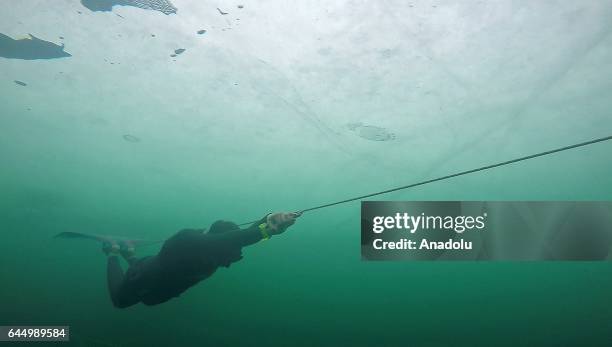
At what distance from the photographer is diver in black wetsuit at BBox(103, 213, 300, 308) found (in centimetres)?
511

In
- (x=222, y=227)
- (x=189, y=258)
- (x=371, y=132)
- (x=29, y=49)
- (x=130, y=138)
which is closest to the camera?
(x=189, y=258)

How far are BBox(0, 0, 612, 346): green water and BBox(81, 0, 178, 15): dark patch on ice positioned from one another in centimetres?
28

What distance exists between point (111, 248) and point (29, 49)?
7.64 meters

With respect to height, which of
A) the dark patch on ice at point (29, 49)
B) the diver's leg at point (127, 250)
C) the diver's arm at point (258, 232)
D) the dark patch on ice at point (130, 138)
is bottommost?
the diver's leg at point (127, 250)

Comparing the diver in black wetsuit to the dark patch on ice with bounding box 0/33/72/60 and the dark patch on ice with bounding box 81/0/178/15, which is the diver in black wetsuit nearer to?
the dark patch on ice with bounding box 81/0/178/15

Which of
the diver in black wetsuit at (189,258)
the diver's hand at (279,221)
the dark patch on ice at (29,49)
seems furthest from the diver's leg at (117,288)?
the dark patch on ice at (29,49)

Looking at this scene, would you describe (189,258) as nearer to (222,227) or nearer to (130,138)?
(222,227)

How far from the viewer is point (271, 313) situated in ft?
123

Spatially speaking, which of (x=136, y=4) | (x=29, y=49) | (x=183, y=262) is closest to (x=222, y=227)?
(x=183, y=262)

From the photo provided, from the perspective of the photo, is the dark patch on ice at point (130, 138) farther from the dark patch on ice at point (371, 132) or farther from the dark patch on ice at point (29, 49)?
the dark patch on ice at point (371, 132)

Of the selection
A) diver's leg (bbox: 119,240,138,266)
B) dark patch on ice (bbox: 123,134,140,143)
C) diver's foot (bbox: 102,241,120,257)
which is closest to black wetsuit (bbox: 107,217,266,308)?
diver's leg (bbox: 119,240,138,266)

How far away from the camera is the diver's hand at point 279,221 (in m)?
4.96

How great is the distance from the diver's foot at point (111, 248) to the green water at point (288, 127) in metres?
5.90

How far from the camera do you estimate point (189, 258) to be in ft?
18.5
